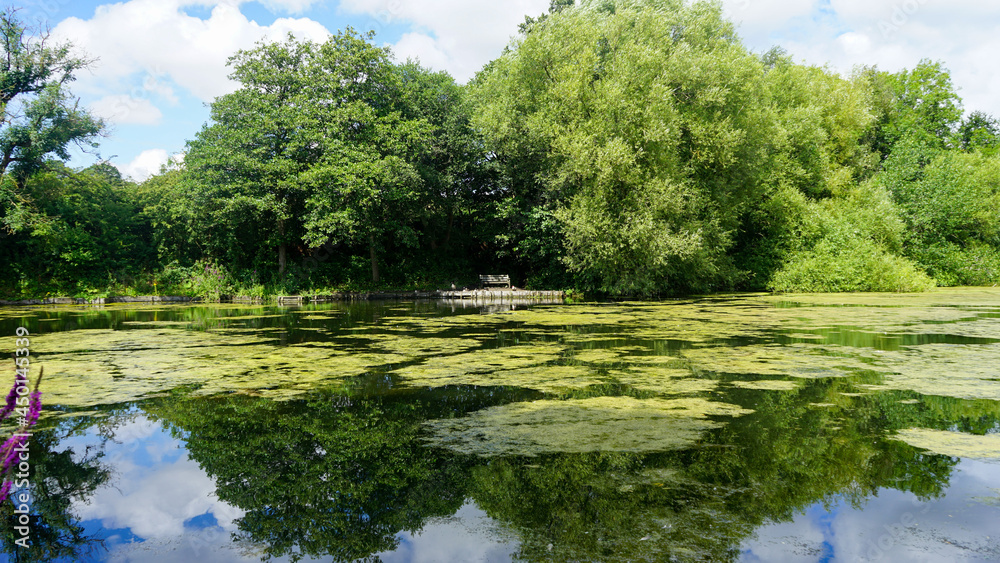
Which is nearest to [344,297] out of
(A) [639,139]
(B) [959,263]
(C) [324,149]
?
(C) [324,149]

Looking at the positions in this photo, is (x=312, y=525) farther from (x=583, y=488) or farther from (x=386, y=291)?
(x=386, y=291)

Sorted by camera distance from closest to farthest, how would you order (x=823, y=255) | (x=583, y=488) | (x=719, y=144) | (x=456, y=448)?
(x=583, y=488) < (x=456, y=448) < (x=719, y=144) < (x=823, y=255)

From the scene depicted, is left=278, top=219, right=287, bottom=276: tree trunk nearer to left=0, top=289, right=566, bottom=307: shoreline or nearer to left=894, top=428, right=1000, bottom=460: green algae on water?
left=0, top=289, right=566, bottom=307: shoreline

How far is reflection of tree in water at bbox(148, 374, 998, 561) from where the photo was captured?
2.65m

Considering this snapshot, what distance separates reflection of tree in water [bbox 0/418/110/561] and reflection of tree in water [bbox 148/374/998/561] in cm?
63

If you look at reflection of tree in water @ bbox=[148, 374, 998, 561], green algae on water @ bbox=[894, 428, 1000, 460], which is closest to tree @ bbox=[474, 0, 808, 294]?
green algae on water @ bbox=[894, 428, 1000, 460]

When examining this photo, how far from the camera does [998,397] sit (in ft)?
16.2

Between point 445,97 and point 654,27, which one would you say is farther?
point 445,97

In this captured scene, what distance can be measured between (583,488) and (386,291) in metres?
20.3

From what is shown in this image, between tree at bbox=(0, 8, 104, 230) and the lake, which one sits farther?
tree at bbox=(0, 8, 104, 230)

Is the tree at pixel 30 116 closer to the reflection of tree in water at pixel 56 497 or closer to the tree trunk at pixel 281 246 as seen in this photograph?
the tree trunk at pixel 281 246

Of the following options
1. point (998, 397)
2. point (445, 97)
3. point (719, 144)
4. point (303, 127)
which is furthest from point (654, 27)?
point (998, 397)

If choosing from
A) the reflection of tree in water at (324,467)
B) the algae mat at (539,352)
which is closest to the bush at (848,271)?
the algae mat at (539,352)

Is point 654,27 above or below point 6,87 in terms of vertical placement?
above
